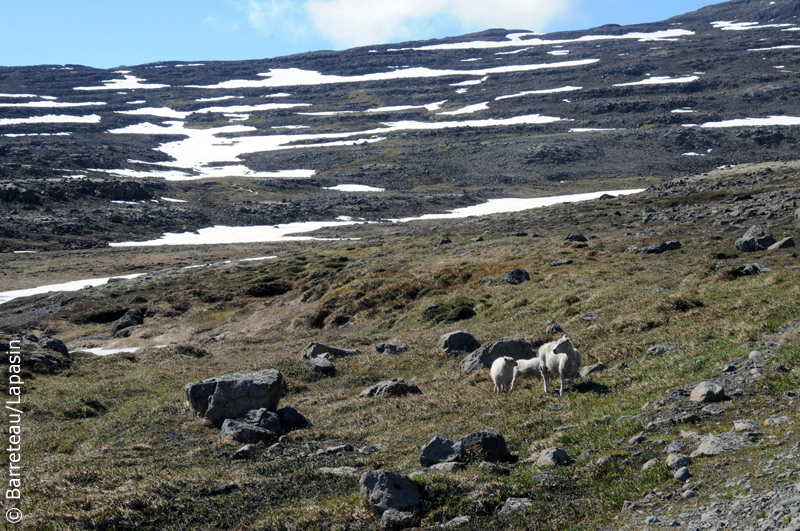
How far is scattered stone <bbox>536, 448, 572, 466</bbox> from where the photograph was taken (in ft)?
33.2

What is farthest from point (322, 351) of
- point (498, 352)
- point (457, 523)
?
point (457, 523)

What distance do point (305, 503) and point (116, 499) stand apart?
3375 mm

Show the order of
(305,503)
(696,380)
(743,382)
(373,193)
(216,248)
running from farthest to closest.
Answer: (373,193) → (216,248) → (696,380) → (743,382) → (305,503)

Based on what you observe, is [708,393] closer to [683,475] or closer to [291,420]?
[683,475]

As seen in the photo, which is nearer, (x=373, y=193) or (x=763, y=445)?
(x=763, y=445)

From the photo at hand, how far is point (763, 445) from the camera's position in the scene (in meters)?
8.86

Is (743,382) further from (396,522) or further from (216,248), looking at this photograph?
(216,248)

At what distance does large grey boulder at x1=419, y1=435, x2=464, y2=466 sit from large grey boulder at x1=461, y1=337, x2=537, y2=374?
876cm

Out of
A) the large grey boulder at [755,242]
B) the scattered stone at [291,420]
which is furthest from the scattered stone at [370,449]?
the large grey boulder at [755,242]

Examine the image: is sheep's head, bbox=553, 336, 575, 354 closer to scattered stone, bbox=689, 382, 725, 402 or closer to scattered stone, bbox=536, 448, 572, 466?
scattered stone, bbox=689, 382, 725, 402

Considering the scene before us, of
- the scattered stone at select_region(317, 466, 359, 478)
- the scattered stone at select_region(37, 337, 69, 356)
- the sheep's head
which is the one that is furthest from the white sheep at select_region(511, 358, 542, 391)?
the scattered stone at select_region(37, 337, 69, 356)

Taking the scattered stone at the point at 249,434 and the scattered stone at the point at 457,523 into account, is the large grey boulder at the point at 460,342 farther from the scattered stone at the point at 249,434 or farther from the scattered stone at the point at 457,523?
the scattered stone at the point at 457,523

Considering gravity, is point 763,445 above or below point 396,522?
above

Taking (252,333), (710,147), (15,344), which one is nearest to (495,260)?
(252,333)
